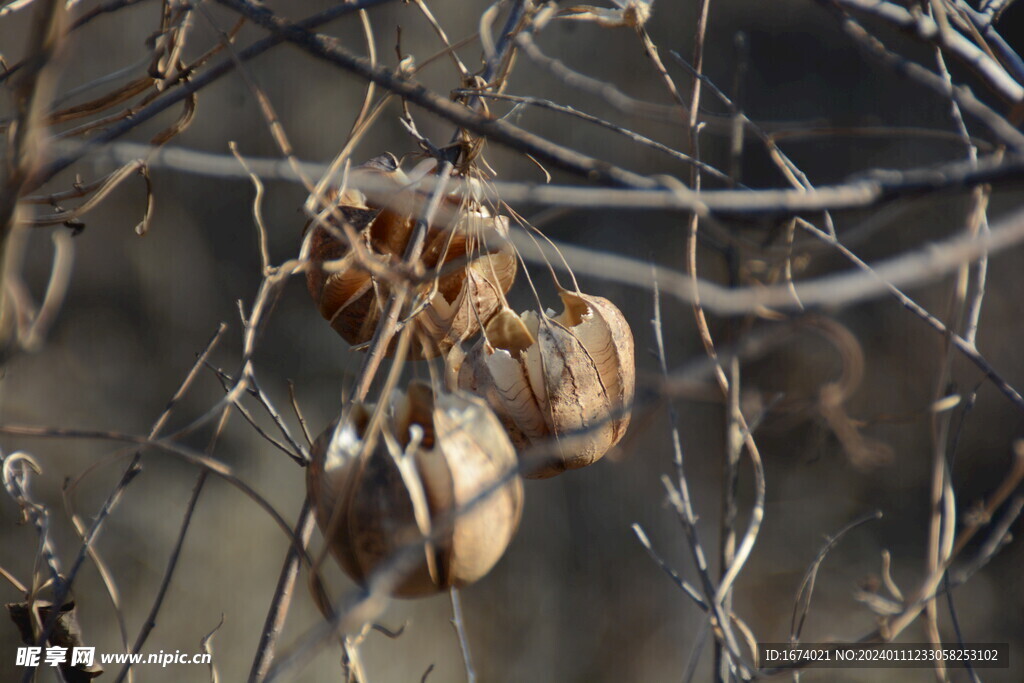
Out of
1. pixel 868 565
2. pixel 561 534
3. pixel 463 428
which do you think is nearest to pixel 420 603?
pixel 561 534

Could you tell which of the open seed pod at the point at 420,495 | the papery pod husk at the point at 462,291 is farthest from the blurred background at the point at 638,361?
the open seed pod at the point at 420,495

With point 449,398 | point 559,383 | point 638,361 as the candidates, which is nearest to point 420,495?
point 449,398

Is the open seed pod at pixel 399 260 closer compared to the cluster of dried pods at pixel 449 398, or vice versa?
the cluster of dried pods at pixel 449 398

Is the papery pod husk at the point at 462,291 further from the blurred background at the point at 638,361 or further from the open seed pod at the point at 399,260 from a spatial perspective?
the blurred background at the point at 638,361

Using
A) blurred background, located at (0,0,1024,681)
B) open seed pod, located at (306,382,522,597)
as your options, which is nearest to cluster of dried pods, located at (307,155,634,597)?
open seed pod, located at (306,382,522,597)

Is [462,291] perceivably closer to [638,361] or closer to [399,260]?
[399,260]

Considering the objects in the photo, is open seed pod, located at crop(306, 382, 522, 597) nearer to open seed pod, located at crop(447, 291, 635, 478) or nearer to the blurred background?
open seed pod, located at crop(447, 291, 635, 478)
